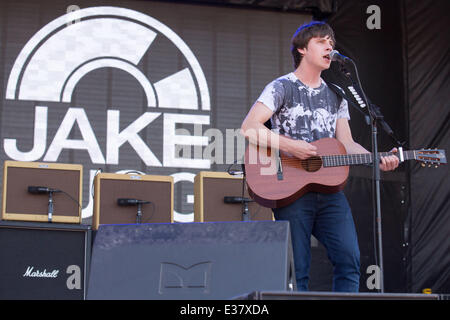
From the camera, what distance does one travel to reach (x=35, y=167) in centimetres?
515

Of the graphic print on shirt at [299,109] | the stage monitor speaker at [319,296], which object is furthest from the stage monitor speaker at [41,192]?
the stage monitor speaker at [319,296]

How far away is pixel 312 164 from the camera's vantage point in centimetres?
369

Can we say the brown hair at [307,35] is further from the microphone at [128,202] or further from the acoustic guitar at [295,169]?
the microphone at [128,202]

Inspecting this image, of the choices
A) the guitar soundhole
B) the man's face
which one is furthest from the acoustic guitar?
the man's face

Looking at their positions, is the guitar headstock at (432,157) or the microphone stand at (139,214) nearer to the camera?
the guitar headstock at (432,157)

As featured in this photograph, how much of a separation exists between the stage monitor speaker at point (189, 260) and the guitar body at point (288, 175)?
3.56 ft

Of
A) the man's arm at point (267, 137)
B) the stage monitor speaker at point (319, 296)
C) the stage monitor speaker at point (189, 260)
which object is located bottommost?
the stage monitor speaker at point (319, 296)

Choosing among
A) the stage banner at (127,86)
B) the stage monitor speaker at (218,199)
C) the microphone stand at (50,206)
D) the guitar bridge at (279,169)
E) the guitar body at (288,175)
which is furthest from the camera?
the stage banner at (127,86)

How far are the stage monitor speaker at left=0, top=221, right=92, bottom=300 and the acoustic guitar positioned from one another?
1785mm

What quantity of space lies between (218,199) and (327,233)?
2.03 metres

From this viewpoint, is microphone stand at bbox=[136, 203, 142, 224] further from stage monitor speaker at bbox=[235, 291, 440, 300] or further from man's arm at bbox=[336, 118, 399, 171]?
stage monitor speaker at bbox=[235, 291, 440, 300]

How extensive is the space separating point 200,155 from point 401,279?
205 cm

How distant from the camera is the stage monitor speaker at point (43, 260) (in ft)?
15.6

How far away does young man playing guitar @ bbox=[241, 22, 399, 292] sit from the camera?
339 centimetres
